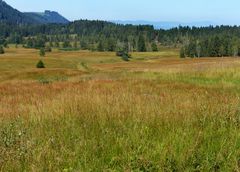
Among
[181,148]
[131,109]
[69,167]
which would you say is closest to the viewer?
[69,167]

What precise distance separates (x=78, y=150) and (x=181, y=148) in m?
1.22

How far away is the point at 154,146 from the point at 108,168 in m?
0.76

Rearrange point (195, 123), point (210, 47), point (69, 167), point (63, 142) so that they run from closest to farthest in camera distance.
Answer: point (69, 167) < point (63, 142) < point (195, 123) < point (210, 47)

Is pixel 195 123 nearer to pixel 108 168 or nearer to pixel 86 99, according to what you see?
pixel 108 168

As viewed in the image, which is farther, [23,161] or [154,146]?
[154,146]

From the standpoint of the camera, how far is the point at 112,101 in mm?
8422

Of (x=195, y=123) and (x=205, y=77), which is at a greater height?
(x=195, y=123)

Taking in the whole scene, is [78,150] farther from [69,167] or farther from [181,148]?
[181,148]

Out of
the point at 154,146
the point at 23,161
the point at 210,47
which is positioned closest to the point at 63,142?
the point at 23,161

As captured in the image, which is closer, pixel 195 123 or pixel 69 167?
pixel 69 167

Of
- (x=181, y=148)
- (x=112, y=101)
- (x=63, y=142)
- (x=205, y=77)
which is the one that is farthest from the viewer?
(x=205, y=77)

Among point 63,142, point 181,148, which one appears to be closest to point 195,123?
point 181,148

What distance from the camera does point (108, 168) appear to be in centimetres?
477

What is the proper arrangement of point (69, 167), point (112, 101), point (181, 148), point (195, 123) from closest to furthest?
point (69, 167), point (181, 148), point (195, 123), point (112, 101)
